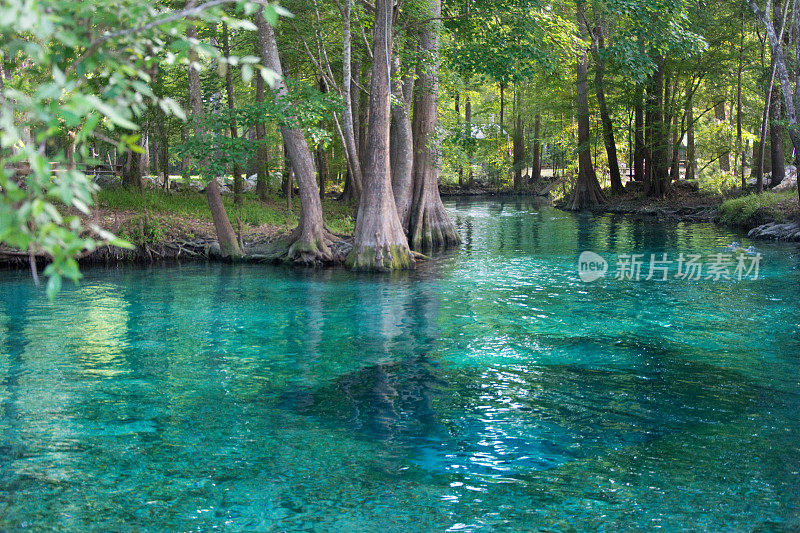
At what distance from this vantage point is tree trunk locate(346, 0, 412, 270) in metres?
16.2

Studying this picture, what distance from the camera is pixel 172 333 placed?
10.6m

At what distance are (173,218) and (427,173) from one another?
7.22 metres

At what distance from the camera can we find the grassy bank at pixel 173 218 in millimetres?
18375

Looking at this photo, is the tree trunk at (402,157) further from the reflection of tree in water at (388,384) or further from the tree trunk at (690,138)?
the tree trunk at (690,138)

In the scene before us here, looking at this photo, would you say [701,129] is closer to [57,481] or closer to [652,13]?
[652,13]

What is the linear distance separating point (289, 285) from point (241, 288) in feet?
3.22

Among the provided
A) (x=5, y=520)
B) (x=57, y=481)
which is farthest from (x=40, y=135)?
(x=57, y=481)

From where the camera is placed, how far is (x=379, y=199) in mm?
16281

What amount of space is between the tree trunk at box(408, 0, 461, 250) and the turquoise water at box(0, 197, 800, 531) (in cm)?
668

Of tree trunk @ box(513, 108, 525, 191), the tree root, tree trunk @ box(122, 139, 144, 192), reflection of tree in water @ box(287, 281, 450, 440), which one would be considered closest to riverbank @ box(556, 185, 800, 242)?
the tree root

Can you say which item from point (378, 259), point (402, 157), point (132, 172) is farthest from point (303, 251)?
point (132, 172)

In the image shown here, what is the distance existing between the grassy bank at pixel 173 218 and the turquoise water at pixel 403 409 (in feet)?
16.4

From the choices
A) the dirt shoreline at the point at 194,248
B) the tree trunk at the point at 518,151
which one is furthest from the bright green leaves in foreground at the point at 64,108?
the tree trunk at the point at 518,151

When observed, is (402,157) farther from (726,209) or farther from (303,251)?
(726,209)
